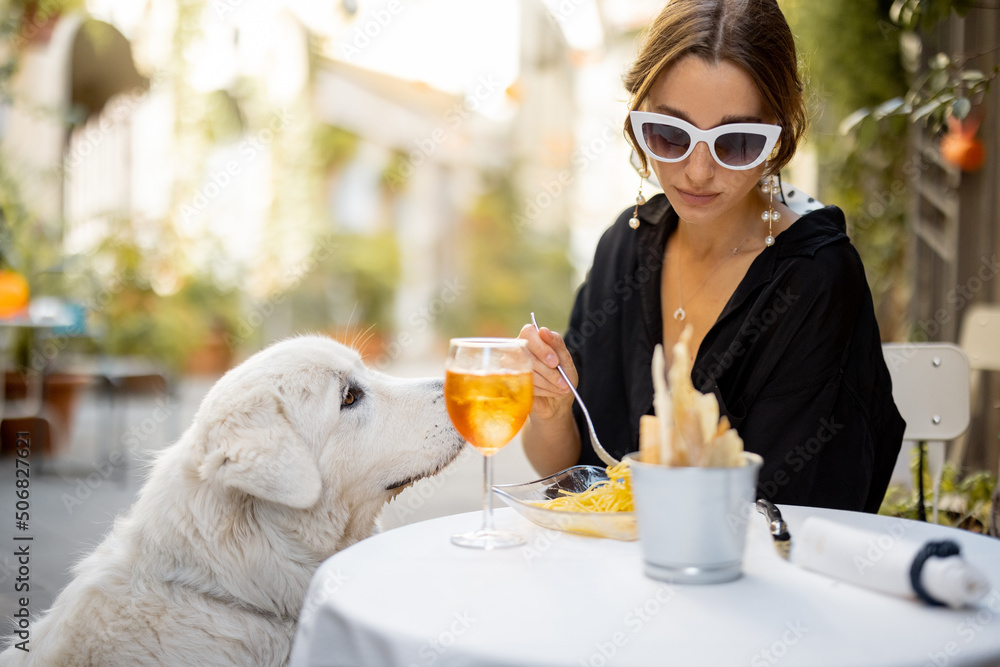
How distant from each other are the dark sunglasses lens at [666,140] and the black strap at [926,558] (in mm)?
1159

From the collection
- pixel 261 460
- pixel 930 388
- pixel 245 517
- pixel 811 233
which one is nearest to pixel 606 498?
pixel 261 460

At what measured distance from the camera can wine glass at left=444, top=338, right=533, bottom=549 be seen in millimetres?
1293

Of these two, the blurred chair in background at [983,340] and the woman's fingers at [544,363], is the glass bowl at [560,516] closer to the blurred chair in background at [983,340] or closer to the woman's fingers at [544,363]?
the woman's fingers at [544,363]

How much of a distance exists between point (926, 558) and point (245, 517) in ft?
4.20

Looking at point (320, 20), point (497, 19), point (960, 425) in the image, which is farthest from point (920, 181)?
point (320, 20)

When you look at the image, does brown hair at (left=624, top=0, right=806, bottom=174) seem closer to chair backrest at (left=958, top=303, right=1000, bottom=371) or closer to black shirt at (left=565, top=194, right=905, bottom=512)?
black shirt at (left=565, top=194, right=905, bottom=512)

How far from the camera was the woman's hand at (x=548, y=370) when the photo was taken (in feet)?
5.52

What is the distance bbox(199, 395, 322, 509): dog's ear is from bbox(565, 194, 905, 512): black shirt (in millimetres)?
959

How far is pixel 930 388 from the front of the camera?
2.73 m

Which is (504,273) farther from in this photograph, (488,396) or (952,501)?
(488,396)

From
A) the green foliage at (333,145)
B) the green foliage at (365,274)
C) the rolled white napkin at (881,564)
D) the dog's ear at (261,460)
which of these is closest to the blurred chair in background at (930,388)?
the rolled white napkin at (881,564)

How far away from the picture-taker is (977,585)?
959 mm

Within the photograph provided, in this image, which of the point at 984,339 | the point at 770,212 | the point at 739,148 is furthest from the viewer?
the point at 984,339

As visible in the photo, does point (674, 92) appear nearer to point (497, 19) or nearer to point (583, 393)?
point (583, 393)
